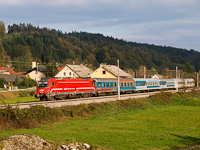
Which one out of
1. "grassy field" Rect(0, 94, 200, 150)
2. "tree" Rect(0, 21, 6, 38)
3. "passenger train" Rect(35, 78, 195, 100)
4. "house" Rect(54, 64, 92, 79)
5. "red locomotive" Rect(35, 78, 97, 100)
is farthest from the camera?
"tree" Rect(0, 21, 6, 38)

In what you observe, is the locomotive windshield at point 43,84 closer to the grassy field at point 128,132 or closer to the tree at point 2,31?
the grassy field at point 128,132

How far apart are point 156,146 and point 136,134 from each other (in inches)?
148

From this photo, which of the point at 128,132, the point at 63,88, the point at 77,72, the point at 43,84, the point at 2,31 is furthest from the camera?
the point at 2,31

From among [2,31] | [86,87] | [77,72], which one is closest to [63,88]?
[86,87]

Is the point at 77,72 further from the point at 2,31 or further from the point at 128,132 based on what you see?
the point at 2,31

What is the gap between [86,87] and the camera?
144 feet

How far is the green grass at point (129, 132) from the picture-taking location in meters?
17.7

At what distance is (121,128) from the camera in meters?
23.8

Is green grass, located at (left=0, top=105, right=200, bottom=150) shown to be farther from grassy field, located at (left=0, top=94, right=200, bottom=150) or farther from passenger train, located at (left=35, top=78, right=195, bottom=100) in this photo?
passenger train, located at (left=35, top=78, right=195, bottom=100)

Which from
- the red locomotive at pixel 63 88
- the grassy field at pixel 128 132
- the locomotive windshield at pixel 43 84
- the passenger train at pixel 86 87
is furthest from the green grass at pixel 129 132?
the locomotive windshield at pixel 43 84

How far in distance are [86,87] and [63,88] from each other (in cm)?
586

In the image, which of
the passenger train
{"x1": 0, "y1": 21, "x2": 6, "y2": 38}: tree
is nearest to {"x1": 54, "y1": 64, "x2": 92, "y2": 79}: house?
the passenger train

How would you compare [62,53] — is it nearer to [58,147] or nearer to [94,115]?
[94,115]

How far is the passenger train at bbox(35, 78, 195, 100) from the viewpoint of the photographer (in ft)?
121
